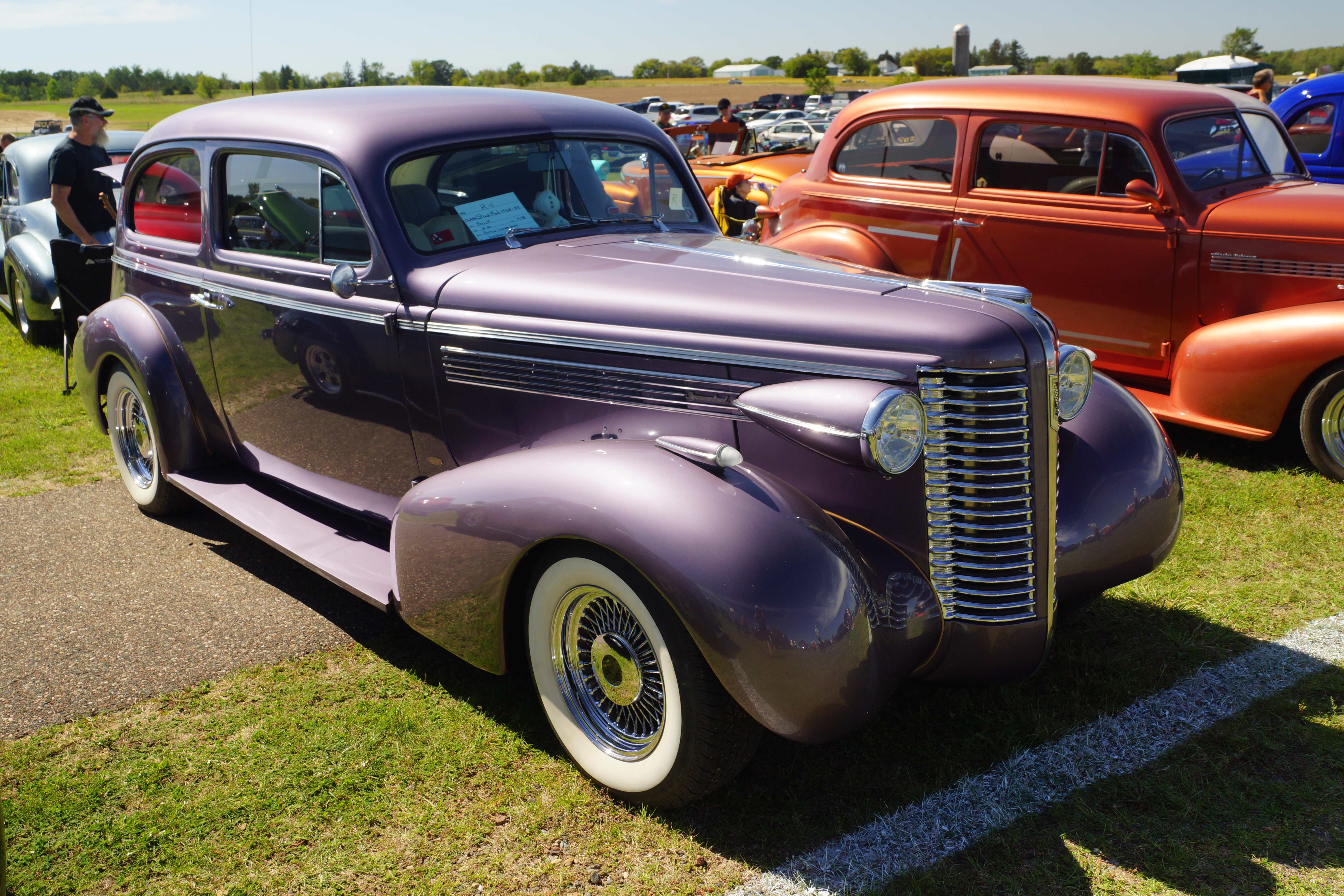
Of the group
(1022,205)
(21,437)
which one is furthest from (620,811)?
(21,437)

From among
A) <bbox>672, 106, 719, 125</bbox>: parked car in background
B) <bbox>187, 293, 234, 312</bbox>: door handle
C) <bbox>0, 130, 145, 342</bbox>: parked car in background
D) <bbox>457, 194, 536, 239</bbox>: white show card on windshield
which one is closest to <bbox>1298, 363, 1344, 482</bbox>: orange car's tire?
<bbox>457, 194, 536, 239</bbox>: white show card on windshield

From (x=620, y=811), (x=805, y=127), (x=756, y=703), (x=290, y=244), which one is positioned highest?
(x=805, y=127)

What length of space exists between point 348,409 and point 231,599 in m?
1.03

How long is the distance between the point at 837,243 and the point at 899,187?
19.9 inches

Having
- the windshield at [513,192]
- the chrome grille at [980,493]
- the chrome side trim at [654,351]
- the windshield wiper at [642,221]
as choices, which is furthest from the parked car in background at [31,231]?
the chrome grille at [980,493]

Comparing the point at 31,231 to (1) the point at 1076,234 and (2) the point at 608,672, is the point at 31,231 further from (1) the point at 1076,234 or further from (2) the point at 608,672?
(1) the point at 1076,234

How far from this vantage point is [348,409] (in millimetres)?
3572

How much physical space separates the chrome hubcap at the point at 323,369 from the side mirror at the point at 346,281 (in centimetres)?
28

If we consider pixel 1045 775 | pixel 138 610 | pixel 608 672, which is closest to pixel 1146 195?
pixel 1045 775

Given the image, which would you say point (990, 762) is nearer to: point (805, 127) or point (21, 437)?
point (21, 437)

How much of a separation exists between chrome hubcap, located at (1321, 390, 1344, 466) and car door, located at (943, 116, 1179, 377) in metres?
0.82

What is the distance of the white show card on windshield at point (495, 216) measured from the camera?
3.40 metres

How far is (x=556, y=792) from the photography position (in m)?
2.75

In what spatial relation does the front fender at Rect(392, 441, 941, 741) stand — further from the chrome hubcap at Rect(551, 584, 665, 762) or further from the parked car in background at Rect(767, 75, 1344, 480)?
the parked car in background at Rect(767, 75, 1344, 480)
